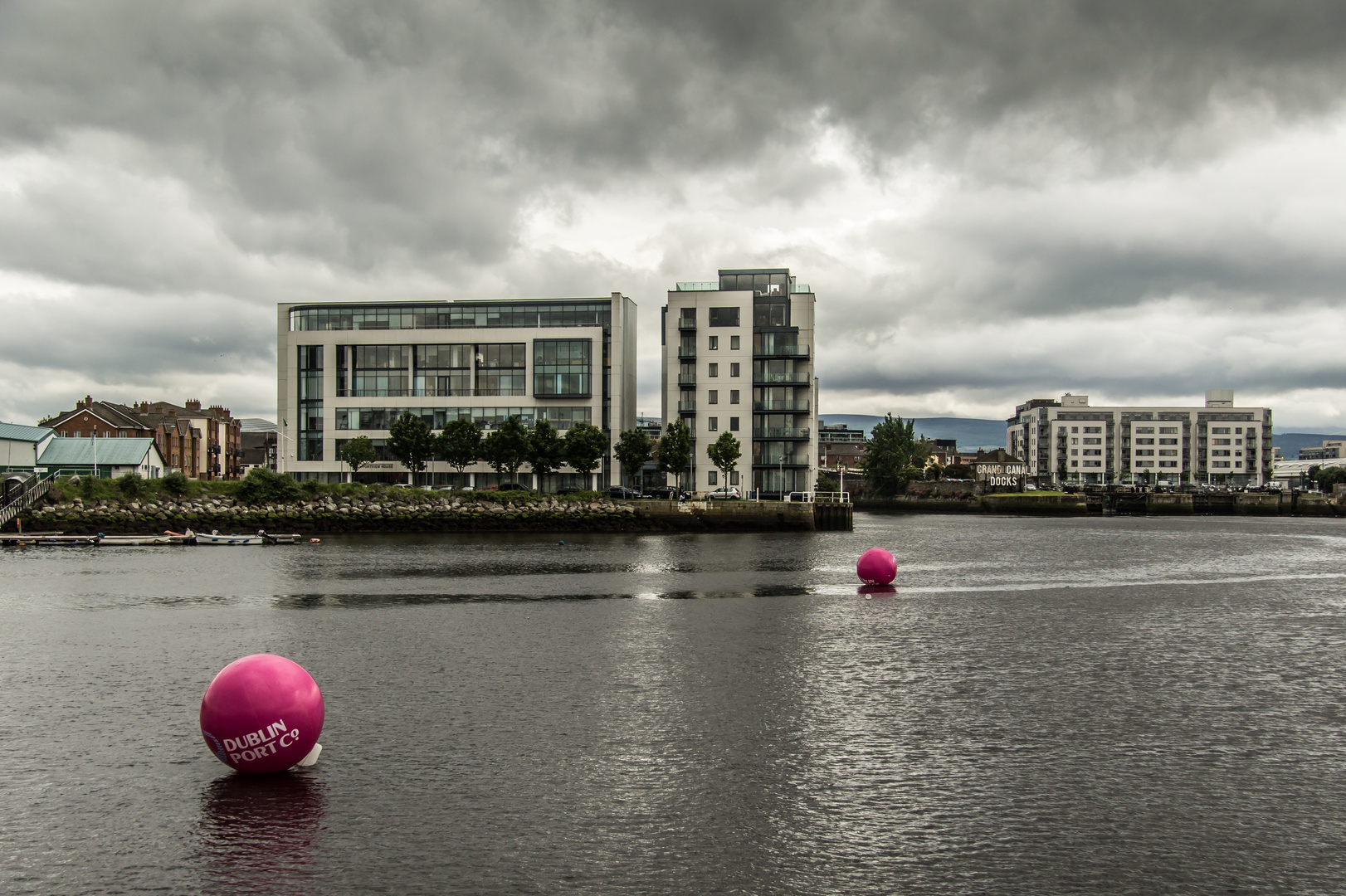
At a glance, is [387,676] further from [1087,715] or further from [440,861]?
[1087,715]

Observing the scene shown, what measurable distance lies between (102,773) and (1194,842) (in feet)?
50.4

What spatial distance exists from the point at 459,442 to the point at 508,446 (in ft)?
19.4

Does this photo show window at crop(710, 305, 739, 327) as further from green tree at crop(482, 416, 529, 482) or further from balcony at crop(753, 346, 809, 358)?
green tree at crop(482, 416, 529, 482)

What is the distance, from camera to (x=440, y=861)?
11.2 metres

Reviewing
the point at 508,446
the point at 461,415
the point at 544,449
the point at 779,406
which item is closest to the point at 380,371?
the point at 461,415

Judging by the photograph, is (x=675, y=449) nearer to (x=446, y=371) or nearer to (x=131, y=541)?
(x=446, y=371)

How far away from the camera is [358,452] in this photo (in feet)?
340

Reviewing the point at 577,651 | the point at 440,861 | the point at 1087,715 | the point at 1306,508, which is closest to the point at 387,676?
the point at 577,651

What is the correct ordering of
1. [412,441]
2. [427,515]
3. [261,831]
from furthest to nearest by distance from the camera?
[412,441] → [427,515] → [261,831]

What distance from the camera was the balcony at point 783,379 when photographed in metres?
107

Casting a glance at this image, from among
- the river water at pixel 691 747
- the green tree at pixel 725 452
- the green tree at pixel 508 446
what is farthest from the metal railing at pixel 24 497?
the green tree at pixel 725 452

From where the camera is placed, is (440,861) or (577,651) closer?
(440,861)

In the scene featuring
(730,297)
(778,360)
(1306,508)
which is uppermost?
(730,297)

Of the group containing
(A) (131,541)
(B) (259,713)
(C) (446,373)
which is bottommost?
(A) (131,541)
